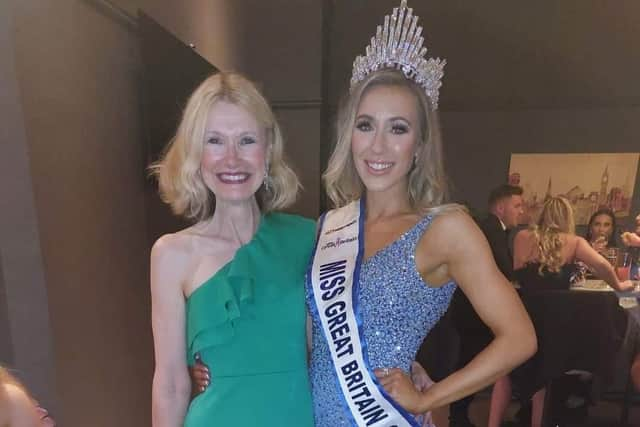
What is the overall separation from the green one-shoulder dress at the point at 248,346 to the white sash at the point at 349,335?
9 cm

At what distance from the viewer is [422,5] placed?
3623 millimetres

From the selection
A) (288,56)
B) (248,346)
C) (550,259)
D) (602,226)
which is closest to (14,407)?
(248,346)

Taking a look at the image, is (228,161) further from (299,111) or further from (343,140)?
(299,111)

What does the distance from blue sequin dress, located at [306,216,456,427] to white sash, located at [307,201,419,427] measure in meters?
0.02

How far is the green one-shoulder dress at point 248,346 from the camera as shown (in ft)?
3.12

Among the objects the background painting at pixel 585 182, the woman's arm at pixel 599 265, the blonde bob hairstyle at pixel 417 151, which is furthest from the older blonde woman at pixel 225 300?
the background painting at pixel 585 182

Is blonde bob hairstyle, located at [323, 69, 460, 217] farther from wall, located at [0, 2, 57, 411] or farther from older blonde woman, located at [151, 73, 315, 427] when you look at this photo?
wall, located at [0, 2, 57, 411]

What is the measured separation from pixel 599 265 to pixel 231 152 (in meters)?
2.46

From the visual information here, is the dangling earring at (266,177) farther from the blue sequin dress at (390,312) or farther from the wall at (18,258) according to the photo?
the wall at (18,258)

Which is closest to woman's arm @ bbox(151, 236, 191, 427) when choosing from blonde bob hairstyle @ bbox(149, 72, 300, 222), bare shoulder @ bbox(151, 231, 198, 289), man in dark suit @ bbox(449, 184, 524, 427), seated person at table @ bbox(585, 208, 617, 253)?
bare shoulder @ bbox(151, 231, 198, 289)

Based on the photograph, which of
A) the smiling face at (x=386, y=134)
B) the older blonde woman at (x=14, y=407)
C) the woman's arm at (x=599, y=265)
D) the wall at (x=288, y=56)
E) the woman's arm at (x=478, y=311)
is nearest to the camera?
the older blonde woman at (x=14, y=407)

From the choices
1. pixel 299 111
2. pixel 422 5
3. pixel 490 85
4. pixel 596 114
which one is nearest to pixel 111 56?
pixel 299 111

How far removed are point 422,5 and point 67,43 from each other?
320 cm

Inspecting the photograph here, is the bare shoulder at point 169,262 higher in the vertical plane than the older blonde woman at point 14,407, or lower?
higher
